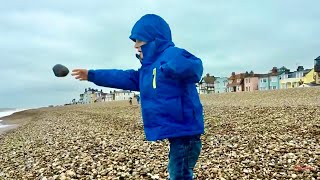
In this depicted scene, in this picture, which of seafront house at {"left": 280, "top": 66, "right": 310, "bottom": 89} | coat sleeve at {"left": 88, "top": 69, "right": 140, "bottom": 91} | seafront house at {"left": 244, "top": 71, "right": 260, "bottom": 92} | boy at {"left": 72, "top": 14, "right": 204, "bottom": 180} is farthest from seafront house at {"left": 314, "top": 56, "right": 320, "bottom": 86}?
boy at {"left": 72, "top": 14, "right": 204, "bottom": 180}

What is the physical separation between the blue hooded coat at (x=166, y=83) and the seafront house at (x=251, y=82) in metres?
108

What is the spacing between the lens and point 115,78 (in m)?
4.12

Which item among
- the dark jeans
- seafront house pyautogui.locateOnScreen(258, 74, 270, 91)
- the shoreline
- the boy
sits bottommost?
the shoreline

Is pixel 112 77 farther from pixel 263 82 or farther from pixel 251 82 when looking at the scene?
pixel 251 82

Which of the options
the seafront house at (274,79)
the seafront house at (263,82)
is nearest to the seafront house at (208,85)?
the seafront house at (263,82)

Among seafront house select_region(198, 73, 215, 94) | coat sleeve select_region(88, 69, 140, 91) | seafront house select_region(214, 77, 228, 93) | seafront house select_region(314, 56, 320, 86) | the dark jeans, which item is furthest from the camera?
seafront house select_region(198, 73, 215, 94)

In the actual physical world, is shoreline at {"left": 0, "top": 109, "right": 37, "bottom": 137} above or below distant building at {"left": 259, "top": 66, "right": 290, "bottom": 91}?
below

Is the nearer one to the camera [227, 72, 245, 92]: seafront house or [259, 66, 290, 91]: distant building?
[259, 66, 290, 91]: distant building

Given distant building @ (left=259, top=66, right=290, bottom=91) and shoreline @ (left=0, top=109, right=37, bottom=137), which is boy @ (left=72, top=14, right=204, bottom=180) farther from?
distant building @ (left=259, top=66, right=290, bottom=91)

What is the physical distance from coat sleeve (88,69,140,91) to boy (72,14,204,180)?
18cm

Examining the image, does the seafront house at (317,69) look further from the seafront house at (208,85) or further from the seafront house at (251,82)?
the seafront house at (208,85)

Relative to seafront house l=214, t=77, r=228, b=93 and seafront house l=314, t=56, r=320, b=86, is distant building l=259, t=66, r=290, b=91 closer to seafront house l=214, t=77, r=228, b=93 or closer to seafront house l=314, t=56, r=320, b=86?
seafront house l=314, t=56, r=320, b=86

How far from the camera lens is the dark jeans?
12.3ft

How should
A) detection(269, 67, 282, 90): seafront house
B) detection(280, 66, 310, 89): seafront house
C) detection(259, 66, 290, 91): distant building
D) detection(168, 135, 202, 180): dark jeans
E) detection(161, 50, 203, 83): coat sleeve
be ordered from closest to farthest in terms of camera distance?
detection(161, 50, 203, 83): coat sleeve, detection(168, 135, 202, 180): dark jeans, detection(280, 66, 310, 89): seafront house, detection(259, 66, 290, 91): distant building, detection(269, 67, 282, 90): seafront house
